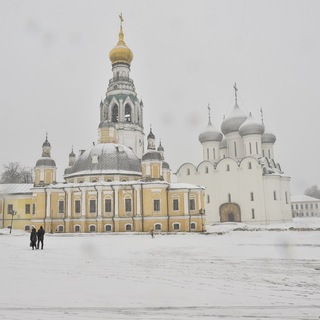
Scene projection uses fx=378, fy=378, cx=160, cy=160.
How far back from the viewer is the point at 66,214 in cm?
3928

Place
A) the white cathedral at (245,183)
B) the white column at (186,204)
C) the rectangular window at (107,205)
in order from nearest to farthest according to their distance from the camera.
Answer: the white column at (186,204) < the rectangular window at (107,205) < the white cathedral at (245,183)

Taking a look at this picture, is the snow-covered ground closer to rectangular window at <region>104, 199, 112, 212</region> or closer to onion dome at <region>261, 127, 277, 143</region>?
rectangular window at <region>104, 199, 112, 212</region>

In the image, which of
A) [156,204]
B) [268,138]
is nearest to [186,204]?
[156,204]

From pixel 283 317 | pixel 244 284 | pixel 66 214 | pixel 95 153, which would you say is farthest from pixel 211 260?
pixel 95 153

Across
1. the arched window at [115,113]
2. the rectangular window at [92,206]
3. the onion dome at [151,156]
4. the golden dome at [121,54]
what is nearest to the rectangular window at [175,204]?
the onion dome at [151,156]

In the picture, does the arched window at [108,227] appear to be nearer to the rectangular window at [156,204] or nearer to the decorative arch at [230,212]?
the rectangular window at [156,204]

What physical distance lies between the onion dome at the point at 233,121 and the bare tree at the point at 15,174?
3733 centimetres

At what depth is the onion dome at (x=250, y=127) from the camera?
52.7 m

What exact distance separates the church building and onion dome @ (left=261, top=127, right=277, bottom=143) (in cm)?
2140

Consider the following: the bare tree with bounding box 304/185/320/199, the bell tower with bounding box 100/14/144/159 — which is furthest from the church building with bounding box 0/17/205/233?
the bare tree with bounding box 304/185/320/199

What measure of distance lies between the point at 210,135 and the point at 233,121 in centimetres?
400

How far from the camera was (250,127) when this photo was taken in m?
52.8

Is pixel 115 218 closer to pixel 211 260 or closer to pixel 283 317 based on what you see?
pixel 211 260

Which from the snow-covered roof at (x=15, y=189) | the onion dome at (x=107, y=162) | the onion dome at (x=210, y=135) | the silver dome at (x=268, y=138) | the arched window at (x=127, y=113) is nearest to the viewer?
the onion dome at (x=107, y=162)
